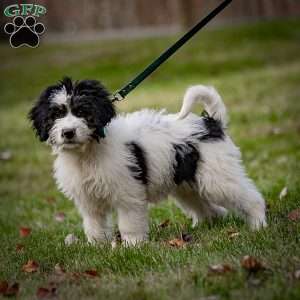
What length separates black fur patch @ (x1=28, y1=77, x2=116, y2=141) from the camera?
4988mm

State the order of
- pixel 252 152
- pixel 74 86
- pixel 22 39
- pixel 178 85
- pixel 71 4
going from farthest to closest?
pixel 71 4
pixel 178 85
pixel 252 152
pixel 22 39
pixel 74 86

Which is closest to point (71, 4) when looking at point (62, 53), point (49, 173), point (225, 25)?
point (62, 53)

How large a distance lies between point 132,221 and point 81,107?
1.01 m

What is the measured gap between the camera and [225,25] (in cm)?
2945

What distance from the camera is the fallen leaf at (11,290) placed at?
4086 mm

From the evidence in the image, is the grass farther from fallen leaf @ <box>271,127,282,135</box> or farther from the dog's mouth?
the dog's mouth

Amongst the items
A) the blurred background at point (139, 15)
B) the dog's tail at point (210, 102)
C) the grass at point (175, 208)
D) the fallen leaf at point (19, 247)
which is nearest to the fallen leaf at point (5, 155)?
the grass at point (175, 208)

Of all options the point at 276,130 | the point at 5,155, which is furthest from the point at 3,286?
the point at 5,155

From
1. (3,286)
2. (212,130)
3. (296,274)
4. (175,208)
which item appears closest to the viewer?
(296,274)

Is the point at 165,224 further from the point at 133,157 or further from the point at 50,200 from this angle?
the point at 50,200

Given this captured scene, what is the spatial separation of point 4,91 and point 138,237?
1817 cm

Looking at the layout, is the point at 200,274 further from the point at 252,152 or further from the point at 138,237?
the point at 252,152

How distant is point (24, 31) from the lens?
5.85 meters

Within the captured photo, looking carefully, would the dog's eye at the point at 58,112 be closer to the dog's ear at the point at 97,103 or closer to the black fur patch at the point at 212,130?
the dog's ear at the point at 97,103
